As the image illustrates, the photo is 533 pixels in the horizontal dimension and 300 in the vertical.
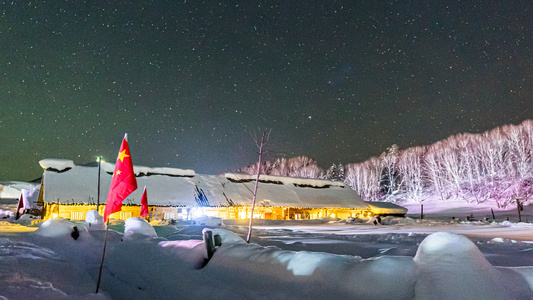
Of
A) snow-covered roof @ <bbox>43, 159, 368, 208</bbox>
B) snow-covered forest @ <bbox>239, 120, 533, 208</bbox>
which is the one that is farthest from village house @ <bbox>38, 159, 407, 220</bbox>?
snow-covered forest @ <bbox>239, 120, 533, 208</bbox>

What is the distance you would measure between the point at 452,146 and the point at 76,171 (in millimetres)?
59229

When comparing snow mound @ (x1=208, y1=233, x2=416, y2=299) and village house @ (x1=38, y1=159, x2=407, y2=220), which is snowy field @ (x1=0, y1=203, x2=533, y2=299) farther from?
village house @ (x1=38, y1=159, x2=407, y2=220)

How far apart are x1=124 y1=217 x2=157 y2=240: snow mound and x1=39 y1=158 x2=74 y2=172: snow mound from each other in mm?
29507

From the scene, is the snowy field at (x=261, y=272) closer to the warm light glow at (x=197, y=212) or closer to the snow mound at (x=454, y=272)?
the snow mound at (x=454, y=272)

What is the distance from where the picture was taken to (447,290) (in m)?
3.70

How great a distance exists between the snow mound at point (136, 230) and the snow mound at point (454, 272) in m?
9.15

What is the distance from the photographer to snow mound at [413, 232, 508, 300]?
3676 millimetres

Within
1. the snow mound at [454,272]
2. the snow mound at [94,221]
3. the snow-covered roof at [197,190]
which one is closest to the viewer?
the snow mound at [454,272]

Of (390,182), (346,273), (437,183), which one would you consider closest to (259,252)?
(346,273)

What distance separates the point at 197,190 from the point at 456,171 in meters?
44.5

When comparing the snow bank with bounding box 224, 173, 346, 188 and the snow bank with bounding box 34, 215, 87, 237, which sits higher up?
the snow bank with bounding box 224, 173, 346, 188

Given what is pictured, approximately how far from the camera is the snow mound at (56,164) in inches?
1458

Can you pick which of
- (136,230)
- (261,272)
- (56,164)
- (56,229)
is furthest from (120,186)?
(56,164)

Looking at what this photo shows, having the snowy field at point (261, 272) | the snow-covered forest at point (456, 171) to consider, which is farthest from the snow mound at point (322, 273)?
the snow-covered forest at point (456, 171)
